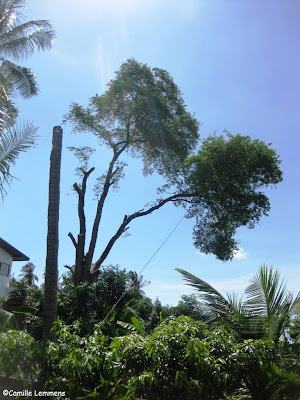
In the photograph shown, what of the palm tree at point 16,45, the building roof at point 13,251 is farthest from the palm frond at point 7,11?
the building roof at point 13,251

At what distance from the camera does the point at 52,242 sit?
7.27 m

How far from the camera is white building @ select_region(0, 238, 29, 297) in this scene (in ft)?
73.0

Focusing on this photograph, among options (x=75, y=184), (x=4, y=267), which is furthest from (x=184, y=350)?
(x=4, y=267)

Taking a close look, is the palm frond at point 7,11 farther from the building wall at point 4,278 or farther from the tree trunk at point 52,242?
the building wall at point 4,278

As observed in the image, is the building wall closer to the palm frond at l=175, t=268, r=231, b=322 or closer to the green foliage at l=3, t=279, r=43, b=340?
the green foliage at l=3, t=279, r=43, b=340

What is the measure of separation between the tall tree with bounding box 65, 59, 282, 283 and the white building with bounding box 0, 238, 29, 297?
7.42 meters

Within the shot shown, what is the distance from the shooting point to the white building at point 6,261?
22.3m

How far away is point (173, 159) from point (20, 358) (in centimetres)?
1400

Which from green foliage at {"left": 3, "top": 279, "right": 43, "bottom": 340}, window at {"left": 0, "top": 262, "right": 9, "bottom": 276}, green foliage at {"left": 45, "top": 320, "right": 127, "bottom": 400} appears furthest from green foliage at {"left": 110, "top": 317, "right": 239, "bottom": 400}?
window at {"left": 0, "top": 262, "right": 9, "bottom": 276}

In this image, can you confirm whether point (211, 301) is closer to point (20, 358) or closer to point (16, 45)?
point (20, 358)

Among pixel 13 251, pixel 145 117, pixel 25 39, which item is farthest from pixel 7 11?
pixel 13 251

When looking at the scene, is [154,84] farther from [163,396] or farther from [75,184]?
[163,396]

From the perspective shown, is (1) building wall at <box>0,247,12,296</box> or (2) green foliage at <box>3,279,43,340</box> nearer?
(2) green foliage at <box>3,279,43,340</box>

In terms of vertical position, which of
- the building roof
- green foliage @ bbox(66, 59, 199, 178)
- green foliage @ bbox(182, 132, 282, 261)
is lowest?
the building roof
